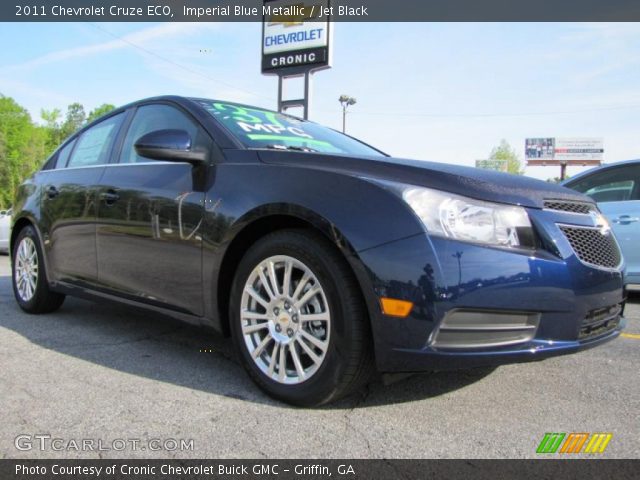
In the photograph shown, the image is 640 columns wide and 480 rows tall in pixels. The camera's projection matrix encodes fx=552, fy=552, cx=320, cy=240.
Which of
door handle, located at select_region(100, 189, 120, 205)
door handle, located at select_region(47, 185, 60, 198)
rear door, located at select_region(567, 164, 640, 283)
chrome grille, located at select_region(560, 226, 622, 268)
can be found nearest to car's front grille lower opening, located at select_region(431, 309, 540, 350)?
chrome grille, located at select_region(560, 226, 622, 268)

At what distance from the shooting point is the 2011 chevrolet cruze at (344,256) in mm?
2180

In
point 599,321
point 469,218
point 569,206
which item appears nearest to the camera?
point 469,218

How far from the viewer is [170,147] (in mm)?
2898

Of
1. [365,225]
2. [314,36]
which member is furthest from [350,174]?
[314,36]

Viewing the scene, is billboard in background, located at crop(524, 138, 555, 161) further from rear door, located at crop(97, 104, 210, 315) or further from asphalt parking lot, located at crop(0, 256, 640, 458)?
rear door, located at crop(97, 104, 210, 315)

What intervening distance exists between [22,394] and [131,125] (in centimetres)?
192

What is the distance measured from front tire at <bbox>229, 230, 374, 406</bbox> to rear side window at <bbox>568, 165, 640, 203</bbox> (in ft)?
13.7

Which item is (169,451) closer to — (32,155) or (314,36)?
(314,36)

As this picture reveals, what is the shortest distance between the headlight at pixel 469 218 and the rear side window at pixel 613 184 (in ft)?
12.5

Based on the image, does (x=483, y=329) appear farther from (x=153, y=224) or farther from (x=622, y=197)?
(x=622, y=197)

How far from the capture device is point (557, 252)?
229 cm

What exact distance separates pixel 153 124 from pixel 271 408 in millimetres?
2076

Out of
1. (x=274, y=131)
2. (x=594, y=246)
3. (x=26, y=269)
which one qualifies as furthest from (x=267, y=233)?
(x=26, y=269)

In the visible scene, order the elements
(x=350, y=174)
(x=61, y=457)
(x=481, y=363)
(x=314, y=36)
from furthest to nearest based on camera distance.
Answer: (x=314, y=36) < (x=350, y=174) < (x=481, y=363) < (x=61, y=457)
